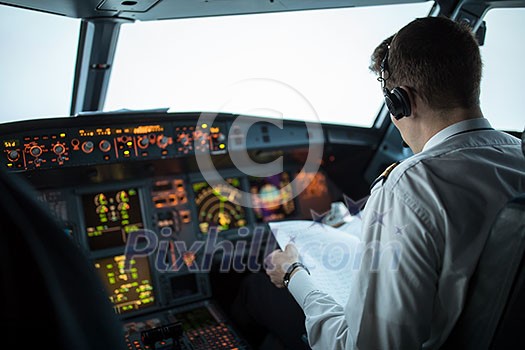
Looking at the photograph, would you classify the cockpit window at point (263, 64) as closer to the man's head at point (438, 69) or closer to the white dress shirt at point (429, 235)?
the man's head at point (438, 69)

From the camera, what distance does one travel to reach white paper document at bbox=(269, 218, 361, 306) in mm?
1632

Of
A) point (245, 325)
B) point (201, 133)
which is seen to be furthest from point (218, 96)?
point (245, 325)

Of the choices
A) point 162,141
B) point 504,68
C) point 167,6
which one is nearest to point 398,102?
point 167,6

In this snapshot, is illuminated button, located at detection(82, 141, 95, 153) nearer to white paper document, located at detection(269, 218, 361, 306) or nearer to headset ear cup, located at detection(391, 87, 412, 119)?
white paper document, located at detection(269, 218, 361, 306)

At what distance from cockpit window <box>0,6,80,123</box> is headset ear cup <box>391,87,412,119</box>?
1.43m

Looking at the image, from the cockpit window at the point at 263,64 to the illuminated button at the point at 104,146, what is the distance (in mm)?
370

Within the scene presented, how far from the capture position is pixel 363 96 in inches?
116

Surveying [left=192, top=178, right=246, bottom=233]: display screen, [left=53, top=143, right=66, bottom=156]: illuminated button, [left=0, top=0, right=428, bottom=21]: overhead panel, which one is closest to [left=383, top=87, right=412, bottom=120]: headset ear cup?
[left=0, top=0, right=428, bottom=21]: overhead panel

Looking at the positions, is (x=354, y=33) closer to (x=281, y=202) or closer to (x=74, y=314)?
(x=281, y=202)

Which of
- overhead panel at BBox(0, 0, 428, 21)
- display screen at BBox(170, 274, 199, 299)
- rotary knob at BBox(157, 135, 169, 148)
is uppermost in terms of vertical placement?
overhead panel at BBox(0, 0, 428, 21)

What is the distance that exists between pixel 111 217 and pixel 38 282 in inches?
70.0

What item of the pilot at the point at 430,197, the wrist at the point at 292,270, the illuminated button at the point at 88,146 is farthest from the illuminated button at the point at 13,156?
the pilot at the point at 430,197

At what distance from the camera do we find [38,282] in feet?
2.37

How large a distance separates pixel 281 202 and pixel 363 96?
72 cm
